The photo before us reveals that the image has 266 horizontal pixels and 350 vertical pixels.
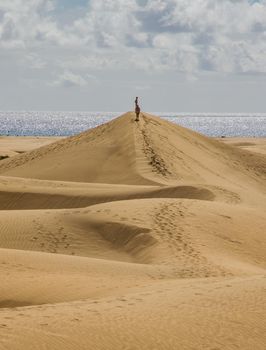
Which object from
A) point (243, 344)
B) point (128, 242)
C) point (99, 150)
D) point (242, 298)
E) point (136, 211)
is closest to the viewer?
point (243, 344)

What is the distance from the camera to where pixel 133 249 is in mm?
15344

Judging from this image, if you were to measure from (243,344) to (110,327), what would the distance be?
4.72 ft

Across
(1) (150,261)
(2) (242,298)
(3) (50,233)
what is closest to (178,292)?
(2) (242,298)

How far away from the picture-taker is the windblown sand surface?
7.62 m

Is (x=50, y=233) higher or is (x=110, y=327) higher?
(x=110, y=327)

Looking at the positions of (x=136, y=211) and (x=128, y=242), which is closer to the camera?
(x=128, y=242)

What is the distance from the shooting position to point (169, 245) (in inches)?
591

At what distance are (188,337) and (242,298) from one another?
1.63m

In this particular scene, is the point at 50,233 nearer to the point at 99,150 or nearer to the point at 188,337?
the point at 188,337

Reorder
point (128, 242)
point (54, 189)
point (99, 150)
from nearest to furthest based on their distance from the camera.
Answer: point (128, 242) < point (54, 189) < point (99, 150)

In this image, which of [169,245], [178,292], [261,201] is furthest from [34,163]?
[178,292]

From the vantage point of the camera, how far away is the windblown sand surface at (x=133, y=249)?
762 cm

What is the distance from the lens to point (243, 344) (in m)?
7.41

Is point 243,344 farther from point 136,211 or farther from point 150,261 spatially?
point 136,211
